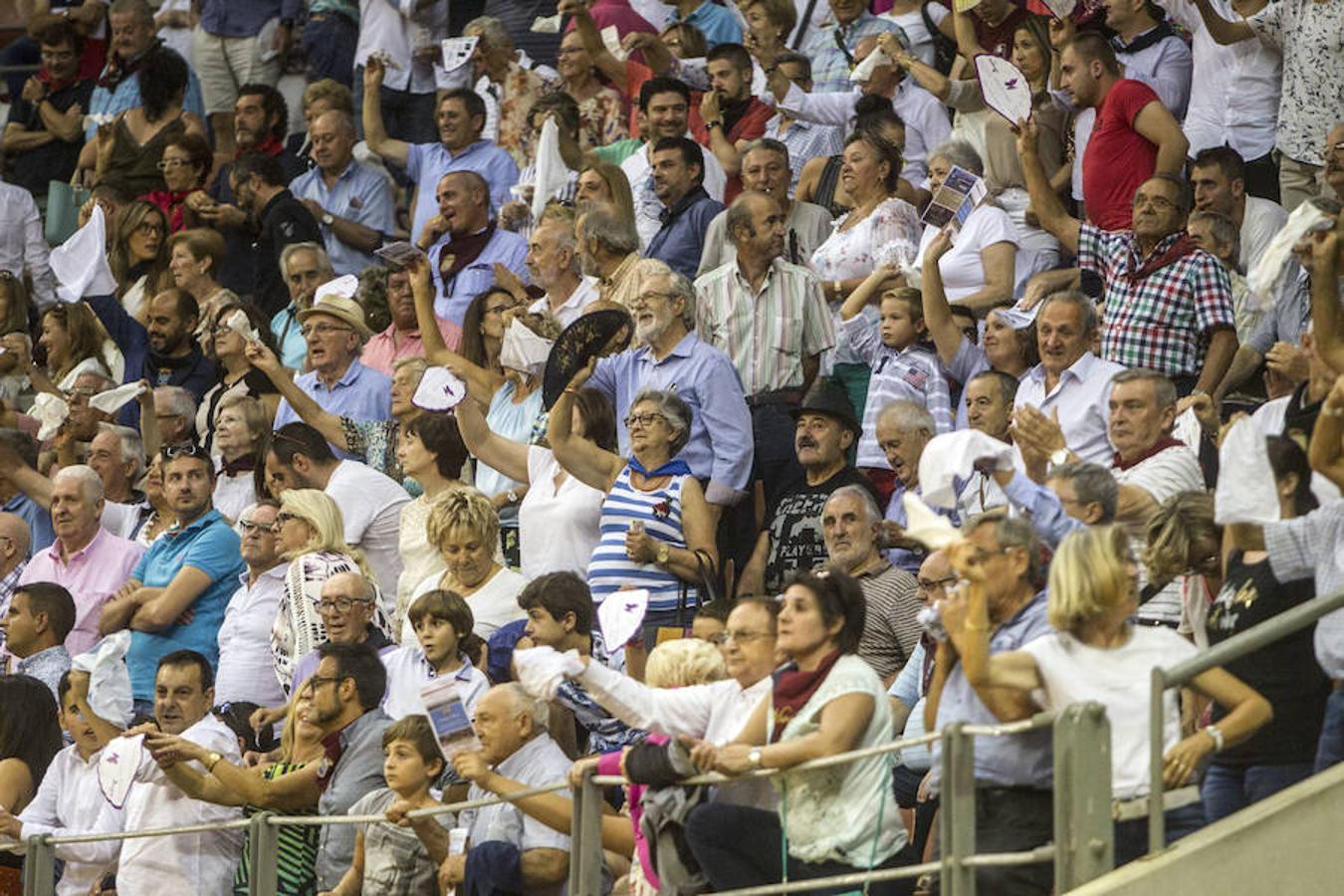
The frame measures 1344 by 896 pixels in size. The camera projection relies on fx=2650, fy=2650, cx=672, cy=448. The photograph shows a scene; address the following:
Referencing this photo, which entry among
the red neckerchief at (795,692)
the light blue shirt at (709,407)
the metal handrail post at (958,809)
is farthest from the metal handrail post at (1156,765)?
the light blue shirt at (709,407)

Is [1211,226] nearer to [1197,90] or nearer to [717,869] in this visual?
[1197,90]

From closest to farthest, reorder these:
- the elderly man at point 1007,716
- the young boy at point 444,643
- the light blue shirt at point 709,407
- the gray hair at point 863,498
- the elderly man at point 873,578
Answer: the elderly man at point 1007,716
the young boy at point 444,643
the elderly man at point 873,578
the gray hair at point 863,498
the light blue shirt at point 709,407

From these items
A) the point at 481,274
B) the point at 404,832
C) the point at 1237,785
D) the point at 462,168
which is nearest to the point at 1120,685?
the point at 1237,785

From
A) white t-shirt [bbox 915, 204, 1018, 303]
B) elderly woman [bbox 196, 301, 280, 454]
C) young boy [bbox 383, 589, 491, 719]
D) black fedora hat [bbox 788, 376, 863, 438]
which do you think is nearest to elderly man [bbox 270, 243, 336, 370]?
elderly woman [bbox 196, 301, 280, 454]

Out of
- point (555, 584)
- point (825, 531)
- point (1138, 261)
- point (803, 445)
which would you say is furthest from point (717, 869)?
point (1138, 261)

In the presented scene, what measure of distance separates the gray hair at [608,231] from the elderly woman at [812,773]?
13.4 ft

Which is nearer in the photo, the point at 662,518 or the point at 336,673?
the point at 336,673

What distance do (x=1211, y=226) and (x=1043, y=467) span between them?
7.08ft

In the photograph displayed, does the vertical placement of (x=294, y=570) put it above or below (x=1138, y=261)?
below

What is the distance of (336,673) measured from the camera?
830 cm

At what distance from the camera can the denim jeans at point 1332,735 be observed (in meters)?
6.32

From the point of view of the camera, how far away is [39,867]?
8.85 m

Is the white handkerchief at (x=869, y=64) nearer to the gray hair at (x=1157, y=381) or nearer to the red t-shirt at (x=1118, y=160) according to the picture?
the red t-shirt at (x=1118, y=160)

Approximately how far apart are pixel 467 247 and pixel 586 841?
5.57 m
